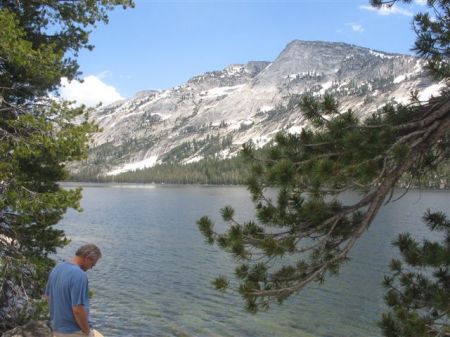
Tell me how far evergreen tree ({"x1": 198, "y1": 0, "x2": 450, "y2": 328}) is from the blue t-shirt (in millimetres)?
2142

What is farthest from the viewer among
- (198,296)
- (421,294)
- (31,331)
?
(198,296)

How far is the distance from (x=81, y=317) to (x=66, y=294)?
0.45m

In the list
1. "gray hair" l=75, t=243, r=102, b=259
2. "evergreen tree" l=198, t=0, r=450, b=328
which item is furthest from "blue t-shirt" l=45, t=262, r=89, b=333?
"evergreen tree" l=198, t=0, r=450, b=328

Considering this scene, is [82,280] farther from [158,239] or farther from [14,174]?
[158,239]

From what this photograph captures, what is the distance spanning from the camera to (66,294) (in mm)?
7203

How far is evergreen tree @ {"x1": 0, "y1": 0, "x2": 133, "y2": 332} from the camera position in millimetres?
11047

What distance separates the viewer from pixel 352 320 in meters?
24.9

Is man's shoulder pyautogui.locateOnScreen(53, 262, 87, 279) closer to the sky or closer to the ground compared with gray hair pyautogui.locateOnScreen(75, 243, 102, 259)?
closer to the ground

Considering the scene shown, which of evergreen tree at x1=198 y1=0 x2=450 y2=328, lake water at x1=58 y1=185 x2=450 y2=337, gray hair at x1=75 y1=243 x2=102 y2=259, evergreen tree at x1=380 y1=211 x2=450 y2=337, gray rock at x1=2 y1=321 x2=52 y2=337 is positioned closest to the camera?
evergreen tree at x1=198 y1=0 x2=450 y2=328

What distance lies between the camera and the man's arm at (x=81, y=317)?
7.14 m

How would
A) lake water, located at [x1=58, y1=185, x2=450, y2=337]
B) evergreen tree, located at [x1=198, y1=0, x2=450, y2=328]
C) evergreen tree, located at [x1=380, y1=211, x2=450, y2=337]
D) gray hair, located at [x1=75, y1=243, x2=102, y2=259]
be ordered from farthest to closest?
lake water, located at [x1=58, y1=185, x2=450, y2=337] < gray hair, located at [x1=75, y1=243, x2=102, y2=259] < evergreen tree, located at [x1=380, y1=211, x2=450, y2=337] < evergreen tree, located at [x1=198, y1=0, x2=450, y2=328]

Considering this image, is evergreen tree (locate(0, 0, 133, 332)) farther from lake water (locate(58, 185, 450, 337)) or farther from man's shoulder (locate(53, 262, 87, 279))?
lake water (locate(58, 185, 450, 337))

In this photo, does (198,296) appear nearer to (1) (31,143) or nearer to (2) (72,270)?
(1) (31,143)

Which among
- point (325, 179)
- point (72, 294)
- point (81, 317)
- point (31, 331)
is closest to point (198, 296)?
point (31, 331)
